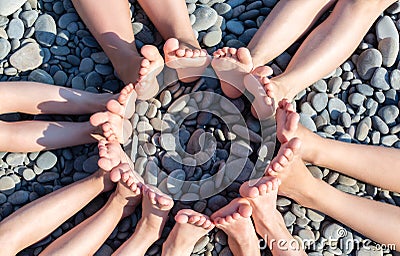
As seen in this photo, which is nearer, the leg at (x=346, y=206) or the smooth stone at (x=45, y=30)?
the leg at (x=346, y=206)

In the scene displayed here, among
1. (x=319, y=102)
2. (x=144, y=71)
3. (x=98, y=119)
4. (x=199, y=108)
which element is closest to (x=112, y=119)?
(x=98, y=119)

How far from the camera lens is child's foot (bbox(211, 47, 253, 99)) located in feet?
4.89

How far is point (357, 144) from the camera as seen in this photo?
1542mm

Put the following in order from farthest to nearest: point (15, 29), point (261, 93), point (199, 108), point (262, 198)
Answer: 1. point (15, 29)
2. point (199, 108)
3. point (261, 93)
4. point (262, 198)

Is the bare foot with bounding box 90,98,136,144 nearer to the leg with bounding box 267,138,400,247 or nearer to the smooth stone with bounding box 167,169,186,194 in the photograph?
the smooth stone with bounding box 167,169,186,194

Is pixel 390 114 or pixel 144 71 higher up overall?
pixel 144 71

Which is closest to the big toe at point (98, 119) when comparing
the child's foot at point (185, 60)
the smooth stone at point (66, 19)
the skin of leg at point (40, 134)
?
the skin of leg at point (40, 134)

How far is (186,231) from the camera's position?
4.74ft

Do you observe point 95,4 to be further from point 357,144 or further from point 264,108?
point 357,144

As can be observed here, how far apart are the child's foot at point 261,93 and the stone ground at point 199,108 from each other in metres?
0.04

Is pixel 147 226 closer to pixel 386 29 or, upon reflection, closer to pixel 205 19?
pixel 205 19

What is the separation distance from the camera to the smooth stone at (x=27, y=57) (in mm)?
1701

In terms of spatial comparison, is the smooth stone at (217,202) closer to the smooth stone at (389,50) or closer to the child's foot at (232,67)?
the child's foot at (232,67)

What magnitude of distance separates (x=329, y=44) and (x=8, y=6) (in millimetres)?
965
